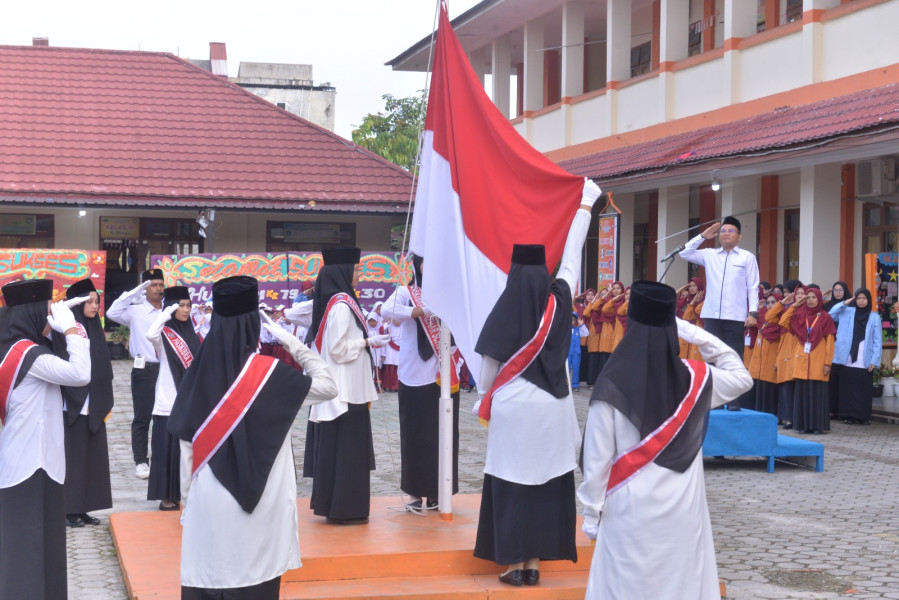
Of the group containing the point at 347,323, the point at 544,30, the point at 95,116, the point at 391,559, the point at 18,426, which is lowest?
the point at 391,559

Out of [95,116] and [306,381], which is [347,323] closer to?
[306,381]

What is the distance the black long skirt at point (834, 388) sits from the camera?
14492mm

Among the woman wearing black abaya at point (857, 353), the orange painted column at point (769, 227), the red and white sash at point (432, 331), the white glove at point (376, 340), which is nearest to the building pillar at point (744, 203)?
the orange painted column at point (769, 227)

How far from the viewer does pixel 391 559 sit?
21.7ft

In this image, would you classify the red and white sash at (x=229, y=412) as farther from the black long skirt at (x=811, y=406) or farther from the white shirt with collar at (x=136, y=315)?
the black long skirt at (x=811, y=406)

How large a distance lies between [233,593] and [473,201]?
3.32 meters

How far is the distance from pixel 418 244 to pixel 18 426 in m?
2.83

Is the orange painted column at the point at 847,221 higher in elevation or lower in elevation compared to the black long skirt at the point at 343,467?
higher

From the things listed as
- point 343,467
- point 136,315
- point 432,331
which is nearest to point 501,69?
point 136,315

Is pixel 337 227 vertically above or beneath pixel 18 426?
above

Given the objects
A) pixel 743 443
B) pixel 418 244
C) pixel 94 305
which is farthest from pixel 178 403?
pixel 743 443

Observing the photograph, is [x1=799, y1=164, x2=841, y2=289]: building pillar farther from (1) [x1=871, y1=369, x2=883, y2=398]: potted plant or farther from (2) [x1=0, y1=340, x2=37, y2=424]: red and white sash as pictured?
(2) [x1=0, y1=340, x2=37, y2=424]: red and white sash

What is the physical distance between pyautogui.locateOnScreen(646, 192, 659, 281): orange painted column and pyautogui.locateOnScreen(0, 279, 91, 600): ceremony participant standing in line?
16.2 meters

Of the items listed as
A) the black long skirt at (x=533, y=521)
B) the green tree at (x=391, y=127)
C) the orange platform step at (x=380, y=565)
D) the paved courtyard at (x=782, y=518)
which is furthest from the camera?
the green tree at (x=391, y=127)
